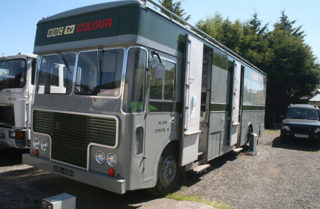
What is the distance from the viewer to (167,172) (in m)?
4.88

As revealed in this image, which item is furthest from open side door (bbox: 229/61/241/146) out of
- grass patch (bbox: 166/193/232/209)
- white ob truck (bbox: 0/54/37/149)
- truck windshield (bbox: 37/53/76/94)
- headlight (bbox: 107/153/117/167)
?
white ob truck (bbox: 0/54/37/149)

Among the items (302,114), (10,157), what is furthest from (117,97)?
(302,114)

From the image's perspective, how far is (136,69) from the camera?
392 cm

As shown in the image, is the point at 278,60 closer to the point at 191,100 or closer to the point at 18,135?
the point at 191,100

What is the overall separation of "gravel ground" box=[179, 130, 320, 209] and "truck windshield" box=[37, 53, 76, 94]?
3155 millimetres

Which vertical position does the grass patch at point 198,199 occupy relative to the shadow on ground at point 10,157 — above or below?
below

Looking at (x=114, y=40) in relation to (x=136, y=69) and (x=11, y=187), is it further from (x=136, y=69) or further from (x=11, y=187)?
(x=11, y=187)

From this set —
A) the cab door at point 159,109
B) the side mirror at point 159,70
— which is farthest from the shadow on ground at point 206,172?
the side mirror at point 159,70

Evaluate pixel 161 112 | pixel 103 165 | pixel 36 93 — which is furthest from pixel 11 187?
pixel 161 112

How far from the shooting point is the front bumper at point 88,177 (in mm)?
3730

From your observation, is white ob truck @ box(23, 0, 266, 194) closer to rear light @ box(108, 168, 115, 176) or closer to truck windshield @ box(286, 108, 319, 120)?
rear light @ box(108, 168, 115, 176)

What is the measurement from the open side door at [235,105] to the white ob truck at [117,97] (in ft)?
7.97

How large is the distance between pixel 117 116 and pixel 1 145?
15.3 ft

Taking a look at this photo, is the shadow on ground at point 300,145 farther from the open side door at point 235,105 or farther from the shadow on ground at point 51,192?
the shadow on ground at point 51,192
